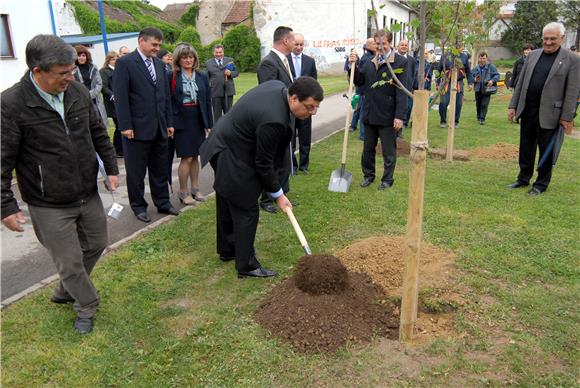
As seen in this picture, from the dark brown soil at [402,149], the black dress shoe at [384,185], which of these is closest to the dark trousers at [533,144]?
the black dress shoe at [384,185]

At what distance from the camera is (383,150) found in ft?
22.6

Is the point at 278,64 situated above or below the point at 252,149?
above

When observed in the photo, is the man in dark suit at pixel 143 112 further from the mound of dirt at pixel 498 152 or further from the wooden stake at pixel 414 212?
the mound of dirt at pixel 498 152

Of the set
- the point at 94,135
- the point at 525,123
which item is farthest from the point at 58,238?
the point at 525,123

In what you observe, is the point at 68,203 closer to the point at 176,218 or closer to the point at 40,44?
the point at 40,44

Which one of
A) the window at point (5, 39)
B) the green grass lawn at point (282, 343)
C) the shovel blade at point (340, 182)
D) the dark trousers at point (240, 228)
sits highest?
the window at point (5, 39)

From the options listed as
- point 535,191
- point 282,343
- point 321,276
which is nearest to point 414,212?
point 321,276

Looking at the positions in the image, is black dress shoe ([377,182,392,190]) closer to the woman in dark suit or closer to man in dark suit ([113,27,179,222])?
the woman in dark suit

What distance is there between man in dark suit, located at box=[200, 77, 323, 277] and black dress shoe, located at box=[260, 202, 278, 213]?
1.66 metres

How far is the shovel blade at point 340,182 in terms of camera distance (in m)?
6.77

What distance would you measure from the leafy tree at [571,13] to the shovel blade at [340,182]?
43820mm

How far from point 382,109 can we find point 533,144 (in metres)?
2.25

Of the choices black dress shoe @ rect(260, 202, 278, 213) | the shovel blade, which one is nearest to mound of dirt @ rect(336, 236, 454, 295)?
black dress shoe @ rect(260, 202, 278, 213)

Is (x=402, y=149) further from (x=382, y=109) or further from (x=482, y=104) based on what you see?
(x=482, y=104)
